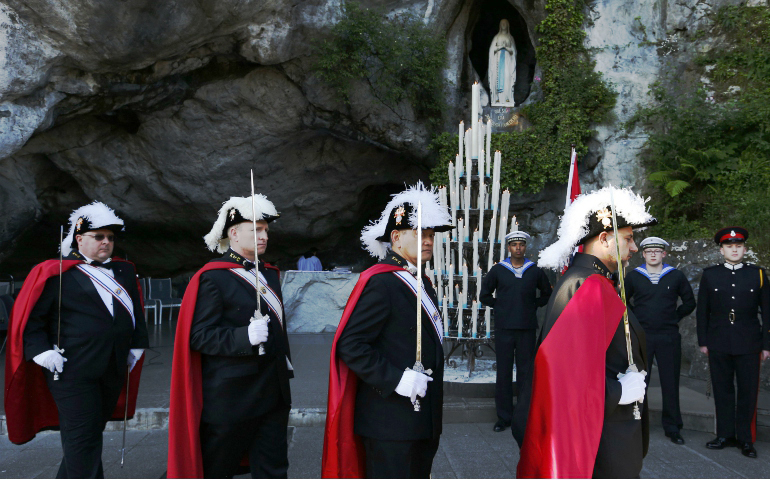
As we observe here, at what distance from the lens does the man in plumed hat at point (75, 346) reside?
3111 millimetres

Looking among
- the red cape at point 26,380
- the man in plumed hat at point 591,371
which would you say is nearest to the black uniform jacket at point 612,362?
the man in plumed hat at point 591,371

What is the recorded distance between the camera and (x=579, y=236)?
7.77 ft

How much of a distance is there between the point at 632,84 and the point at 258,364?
10434 mm

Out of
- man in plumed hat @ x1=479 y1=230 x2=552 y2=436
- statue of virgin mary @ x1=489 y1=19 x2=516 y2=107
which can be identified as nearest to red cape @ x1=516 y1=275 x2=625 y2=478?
man in plumed hat @ x1=479 y1=230 x2=552 y2=436

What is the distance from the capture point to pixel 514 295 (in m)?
5.06

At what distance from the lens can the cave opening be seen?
1292cm

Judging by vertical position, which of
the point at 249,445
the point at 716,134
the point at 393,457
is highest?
the point at 716,134

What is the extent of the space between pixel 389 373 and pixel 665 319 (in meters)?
3.64

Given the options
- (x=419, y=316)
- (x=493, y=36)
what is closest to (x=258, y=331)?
(x=419, y=316)

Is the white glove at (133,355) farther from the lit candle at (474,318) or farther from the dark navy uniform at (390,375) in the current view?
the lit candle at (474,318)

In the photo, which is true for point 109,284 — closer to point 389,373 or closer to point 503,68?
point 389,373

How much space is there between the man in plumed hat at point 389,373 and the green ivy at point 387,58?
8274mm

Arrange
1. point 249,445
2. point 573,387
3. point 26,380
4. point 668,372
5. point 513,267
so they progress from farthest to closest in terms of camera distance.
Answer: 1. point 513,267
2. point 668,372
3. point 26,380
4. point 249,445
5. point 573,387

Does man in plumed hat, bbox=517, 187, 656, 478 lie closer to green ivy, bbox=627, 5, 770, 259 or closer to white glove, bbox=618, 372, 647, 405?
white glove, bbox=618, 372, 647, 405
